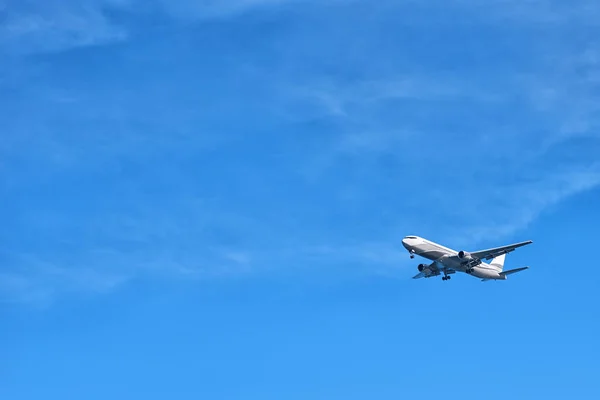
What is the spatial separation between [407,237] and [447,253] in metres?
9.58

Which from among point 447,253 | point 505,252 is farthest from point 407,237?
point 505,252

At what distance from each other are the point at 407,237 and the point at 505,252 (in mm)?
22057

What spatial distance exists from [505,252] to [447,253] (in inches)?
513

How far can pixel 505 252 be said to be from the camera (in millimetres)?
189750

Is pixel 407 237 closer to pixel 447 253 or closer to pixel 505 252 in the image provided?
A: pixel 447 253

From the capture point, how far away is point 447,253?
196 m

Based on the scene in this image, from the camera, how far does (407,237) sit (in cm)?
19925
